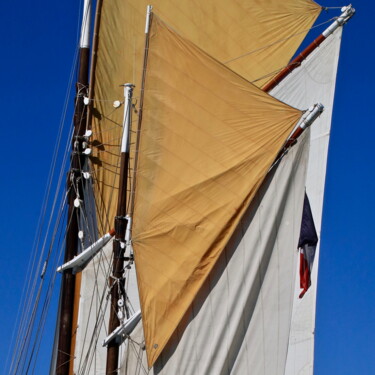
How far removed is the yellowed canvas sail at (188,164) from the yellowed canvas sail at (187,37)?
3033 mm

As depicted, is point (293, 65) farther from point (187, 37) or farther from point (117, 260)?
point (117, 260)

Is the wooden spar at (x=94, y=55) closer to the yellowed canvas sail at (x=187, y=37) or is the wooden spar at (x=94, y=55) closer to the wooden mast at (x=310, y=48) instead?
the yellowed canvas sail at (x=187, y=37)

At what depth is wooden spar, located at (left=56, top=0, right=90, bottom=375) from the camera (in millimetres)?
30812

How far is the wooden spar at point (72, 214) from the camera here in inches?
1213

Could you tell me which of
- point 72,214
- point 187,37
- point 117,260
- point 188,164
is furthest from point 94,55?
point 117,260

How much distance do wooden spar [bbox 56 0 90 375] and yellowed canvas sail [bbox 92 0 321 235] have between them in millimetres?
357

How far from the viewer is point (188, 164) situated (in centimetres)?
3005

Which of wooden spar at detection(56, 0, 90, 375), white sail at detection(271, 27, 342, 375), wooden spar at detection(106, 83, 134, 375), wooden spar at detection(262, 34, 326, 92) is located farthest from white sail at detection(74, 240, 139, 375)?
wooden spar at detection(262, 34, 326, 92)

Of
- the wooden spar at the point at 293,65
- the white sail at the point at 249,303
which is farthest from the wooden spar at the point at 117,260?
the wooden spar at the point at 293,65

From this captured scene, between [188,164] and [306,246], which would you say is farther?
[306,246]

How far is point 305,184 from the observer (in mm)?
32906

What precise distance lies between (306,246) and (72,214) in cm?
541

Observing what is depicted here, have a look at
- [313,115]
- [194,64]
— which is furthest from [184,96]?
[313,115]

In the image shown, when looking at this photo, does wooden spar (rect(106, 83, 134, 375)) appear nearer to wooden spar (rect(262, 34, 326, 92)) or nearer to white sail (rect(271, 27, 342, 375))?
white sail (rect(271, 27, 342, 375))
